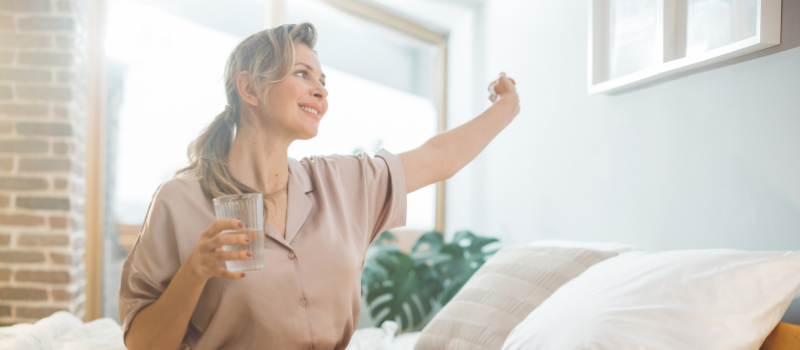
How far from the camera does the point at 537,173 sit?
215 centimetres

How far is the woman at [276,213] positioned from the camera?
946 millimetres

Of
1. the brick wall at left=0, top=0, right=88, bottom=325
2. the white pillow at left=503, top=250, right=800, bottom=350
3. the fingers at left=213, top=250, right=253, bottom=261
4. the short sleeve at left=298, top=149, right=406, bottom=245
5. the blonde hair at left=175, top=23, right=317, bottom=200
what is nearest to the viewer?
the fingers at left=213, top=250, right=253, bottom=261

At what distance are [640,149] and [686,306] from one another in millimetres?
796

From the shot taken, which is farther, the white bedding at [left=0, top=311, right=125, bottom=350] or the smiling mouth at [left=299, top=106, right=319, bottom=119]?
the white bedding at [left=0, top=311, right=125, bottom=350]

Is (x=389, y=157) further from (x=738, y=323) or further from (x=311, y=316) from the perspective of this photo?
(x=738, y=323)

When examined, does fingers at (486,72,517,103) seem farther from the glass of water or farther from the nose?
the glass of water

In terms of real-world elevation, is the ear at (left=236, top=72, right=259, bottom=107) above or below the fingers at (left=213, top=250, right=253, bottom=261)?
above

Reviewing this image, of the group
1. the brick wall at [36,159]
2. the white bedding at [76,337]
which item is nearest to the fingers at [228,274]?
the white bedding at [76,337]

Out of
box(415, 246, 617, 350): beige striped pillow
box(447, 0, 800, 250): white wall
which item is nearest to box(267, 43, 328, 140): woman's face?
box(415, 246, 617, 350): beige striped pillow

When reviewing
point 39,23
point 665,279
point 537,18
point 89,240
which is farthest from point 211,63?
point 665,279

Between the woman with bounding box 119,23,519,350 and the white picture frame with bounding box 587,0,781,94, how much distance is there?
516 millimetres

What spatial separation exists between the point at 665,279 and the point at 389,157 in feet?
2.20

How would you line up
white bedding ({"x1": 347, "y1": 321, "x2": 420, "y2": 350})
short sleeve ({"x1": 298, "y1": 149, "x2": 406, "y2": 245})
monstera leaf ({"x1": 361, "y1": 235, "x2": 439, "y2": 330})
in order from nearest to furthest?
short sleeve ({"x1": 298, "y1": 149, "x2": 406, "y2": 245}), white bedding ({"x1": 347, "y1": 321, "x2": 420, "y2": 350}), monstera leaf ({"x1": 361, "y1": 235, "x2": 439, "y2": 330})

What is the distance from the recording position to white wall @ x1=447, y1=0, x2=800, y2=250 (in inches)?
44.6
